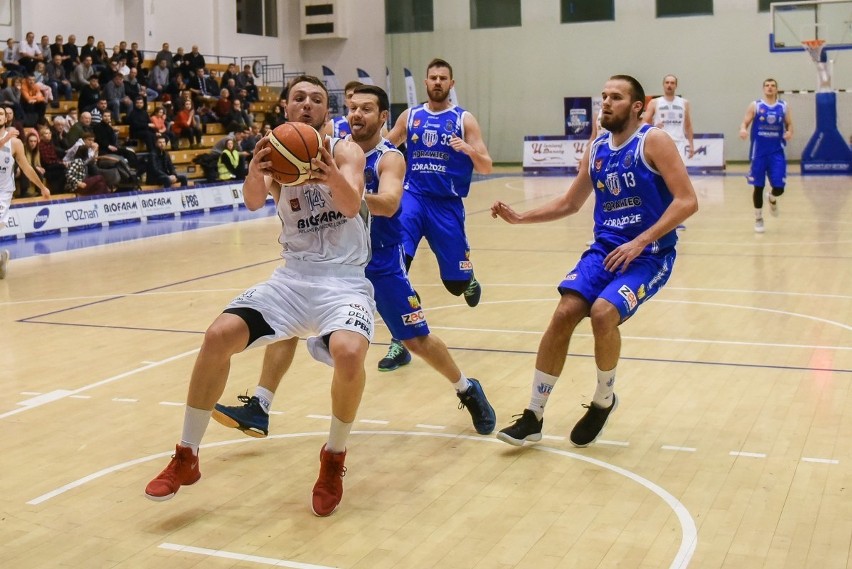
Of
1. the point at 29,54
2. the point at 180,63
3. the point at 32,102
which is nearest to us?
the point at 32,102

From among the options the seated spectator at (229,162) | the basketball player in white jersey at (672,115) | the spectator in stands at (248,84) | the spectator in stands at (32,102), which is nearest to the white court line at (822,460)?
the basketball player in white jersey at (672,115)

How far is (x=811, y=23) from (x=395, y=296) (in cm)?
2122

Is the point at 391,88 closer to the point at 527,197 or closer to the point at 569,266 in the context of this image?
the point at 527,197

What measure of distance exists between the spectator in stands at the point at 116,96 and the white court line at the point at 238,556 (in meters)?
18.7

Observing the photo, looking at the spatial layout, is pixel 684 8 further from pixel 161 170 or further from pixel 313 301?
pixel 313 301

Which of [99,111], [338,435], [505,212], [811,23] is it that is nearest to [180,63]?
[99,111]

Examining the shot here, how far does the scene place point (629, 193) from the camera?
5.46m

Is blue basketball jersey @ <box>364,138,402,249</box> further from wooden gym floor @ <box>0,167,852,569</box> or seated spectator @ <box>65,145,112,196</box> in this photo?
seated spectator @ <box>65,145,112,196</box>

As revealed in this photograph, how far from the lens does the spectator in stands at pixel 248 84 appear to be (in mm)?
27375

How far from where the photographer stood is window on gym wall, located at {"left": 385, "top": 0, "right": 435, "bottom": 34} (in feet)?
108

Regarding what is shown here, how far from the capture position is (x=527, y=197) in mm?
20422

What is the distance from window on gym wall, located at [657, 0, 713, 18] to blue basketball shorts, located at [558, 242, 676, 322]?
86.2 feet

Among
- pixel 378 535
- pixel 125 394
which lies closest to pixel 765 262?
pixel 125 394

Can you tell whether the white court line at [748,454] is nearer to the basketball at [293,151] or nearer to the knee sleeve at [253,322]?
the knee sleeve at [253,322]
